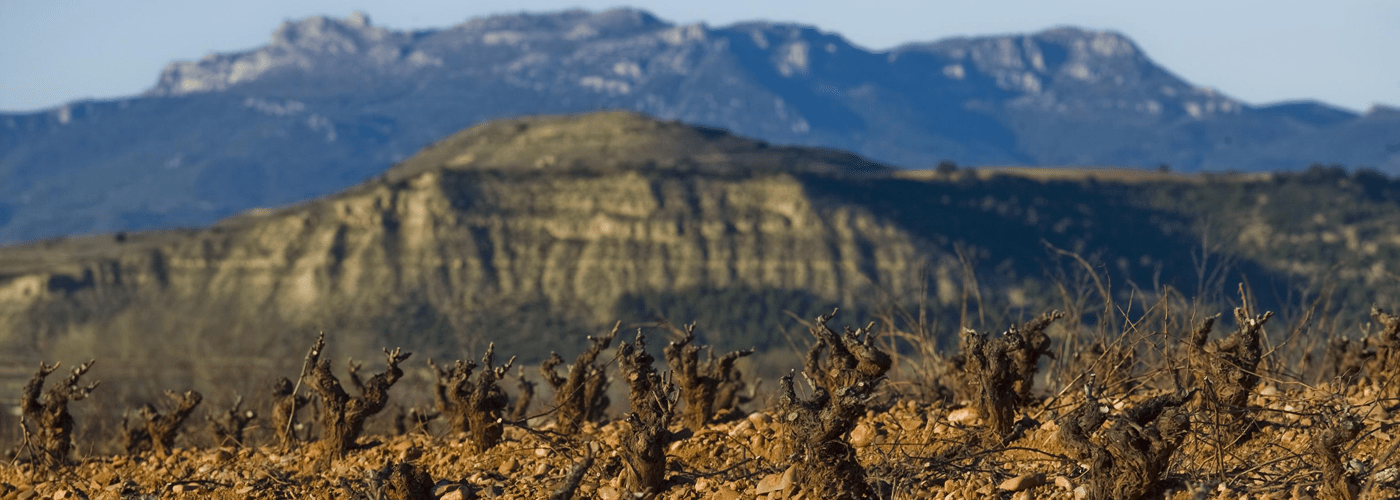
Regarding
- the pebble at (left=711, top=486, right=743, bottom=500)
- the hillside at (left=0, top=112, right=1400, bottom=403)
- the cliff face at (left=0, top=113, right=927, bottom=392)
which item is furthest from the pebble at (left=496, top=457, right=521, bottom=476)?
the cliff face at (left=0, top=113, right=927, bottom=392)

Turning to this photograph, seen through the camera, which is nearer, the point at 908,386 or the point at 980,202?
the point at 908,386

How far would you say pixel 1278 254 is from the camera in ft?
335

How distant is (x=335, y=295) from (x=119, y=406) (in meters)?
41.2

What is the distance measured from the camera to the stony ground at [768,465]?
22.9ft

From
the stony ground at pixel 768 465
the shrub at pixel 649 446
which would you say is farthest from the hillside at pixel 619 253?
the shrub at pixel 649 446

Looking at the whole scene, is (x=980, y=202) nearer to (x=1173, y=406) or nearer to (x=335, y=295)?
(x=335, y=295)

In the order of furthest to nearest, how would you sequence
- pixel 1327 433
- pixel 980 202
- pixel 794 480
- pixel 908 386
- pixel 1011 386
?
1. pixel 980 202
2. pixel 908 386
3. pixel 1011 386
4. pixel 794 480
5. pixel 1327 433

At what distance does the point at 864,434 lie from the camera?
353 inches

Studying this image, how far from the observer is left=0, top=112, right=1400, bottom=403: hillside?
300 ft

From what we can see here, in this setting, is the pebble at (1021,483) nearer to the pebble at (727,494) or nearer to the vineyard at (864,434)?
the vineyard at (864,434)

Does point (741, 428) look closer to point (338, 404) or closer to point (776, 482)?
point (776, 482)

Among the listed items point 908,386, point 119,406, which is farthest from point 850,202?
point 908,386

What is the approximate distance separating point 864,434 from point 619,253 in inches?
3664

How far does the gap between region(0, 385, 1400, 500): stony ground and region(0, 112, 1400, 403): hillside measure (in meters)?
73.0
